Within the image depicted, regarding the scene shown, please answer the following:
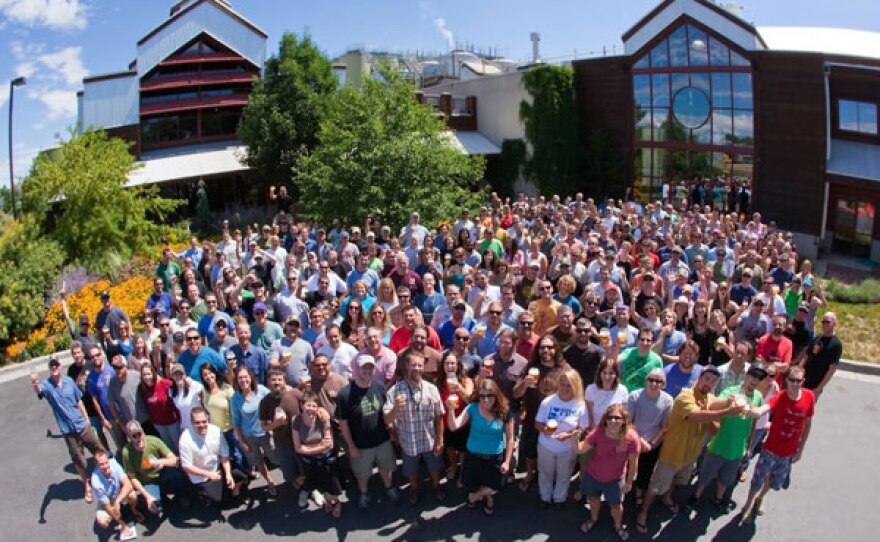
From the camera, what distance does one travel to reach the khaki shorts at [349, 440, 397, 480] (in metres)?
6.46

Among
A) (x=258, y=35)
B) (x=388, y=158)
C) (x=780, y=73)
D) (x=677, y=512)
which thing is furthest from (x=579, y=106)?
(x=677, y=512)

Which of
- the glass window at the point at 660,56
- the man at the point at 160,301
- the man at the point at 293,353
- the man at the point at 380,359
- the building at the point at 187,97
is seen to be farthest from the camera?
the building at the point at 187,97

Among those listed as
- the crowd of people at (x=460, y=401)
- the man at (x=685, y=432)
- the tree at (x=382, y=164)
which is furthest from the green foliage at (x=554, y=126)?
the man at (x=685, y=432)

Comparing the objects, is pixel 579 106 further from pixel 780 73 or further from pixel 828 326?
pixel 828 326

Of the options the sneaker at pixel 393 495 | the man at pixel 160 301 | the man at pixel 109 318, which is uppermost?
the man at pixel 160 301

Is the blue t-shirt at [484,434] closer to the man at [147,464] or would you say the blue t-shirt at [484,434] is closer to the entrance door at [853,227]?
the man at [147,464]

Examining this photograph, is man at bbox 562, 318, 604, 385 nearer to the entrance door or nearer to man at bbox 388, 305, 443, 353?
man at bbox 388, 305, 443, 353

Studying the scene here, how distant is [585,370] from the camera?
262 inches

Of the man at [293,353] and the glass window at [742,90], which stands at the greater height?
the glass window at [742,90]

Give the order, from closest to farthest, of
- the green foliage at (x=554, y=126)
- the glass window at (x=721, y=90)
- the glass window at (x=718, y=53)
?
the glass window at (x=718, y=53), the glass window at (x=721, y=90), the green foliage at (x=554, y=126)

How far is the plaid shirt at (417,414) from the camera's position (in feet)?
20.3

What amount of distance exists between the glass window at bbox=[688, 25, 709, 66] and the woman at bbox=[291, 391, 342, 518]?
59.5 feet

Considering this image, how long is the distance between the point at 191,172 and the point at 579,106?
1420cm

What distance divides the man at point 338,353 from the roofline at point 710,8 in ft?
55.5
